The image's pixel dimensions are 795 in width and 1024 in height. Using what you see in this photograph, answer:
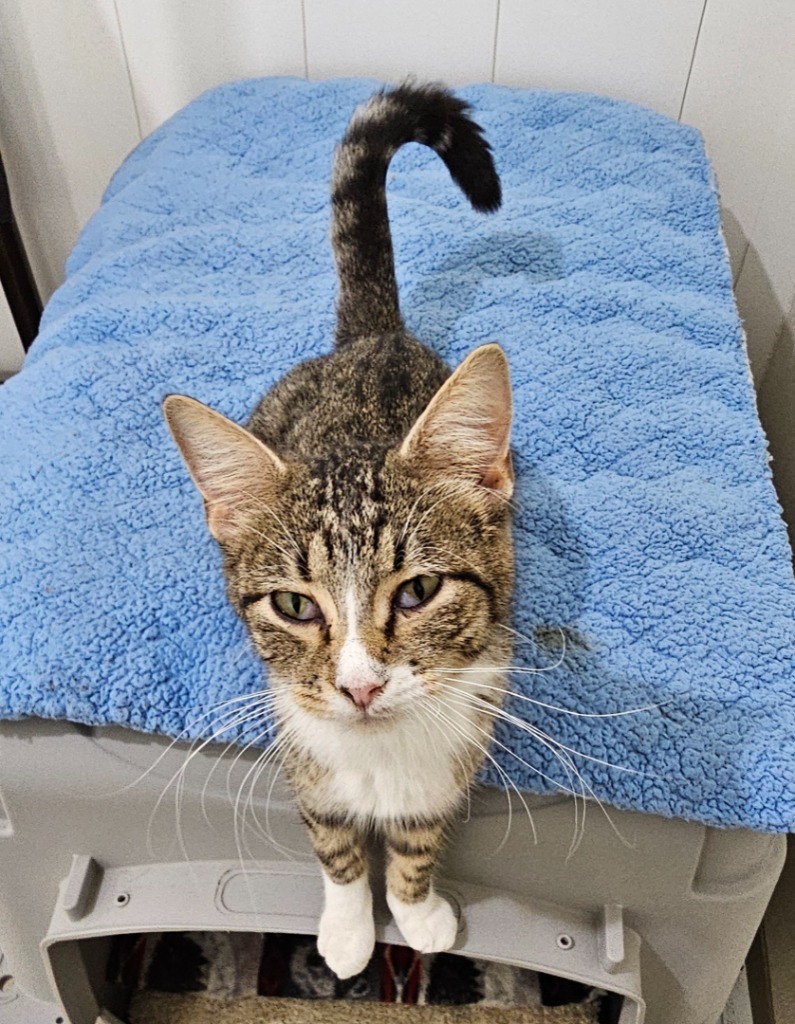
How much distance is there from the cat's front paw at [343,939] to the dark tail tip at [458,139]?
2.87 ft

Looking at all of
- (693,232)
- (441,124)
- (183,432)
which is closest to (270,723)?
(183,432)

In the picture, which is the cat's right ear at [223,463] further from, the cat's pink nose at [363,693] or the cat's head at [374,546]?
the cat's pink nose at [363,693]

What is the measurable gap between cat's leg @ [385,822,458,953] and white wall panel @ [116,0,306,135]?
1.51m

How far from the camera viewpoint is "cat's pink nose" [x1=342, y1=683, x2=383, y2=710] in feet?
2.19

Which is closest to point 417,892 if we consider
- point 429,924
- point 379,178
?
point 429,924

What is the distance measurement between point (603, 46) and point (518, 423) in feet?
2.99

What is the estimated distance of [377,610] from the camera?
0.70 metres

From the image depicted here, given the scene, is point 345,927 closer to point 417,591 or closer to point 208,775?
point 208,775

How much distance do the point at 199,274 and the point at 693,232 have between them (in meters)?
0.79

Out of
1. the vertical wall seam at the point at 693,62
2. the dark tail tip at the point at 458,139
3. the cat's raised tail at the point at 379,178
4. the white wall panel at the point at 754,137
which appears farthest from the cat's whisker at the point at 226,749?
the vertical wall seam at the point at 693,62

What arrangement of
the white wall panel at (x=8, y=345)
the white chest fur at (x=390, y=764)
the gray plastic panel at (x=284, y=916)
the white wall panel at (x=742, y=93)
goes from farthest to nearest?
the white wall panel at (x=8, y=345), the white wall panel at (x=742, y=93), the gray plastic panel at (x=284, y=916), the white chest fur at (x=390, y=764)

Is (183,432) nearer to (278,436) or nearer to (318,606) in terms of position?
(318,606)

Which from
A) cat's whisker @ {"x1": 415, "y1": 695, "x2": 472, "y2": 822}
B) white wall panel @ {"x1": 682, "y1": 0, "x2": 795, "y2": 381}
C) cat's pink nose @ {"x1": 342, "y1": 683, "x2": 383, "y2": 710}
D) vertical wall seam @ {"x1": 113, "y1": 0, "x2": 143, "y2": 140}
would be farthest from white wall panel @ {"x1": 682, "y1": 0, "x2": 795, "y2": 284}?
cat's pink nose @ {"x1": 342, "y1": 683, "x2": 383, "y2": 710}

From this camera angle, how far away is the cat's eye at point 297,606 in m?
0.73
